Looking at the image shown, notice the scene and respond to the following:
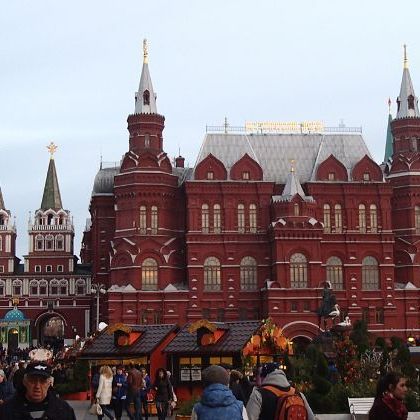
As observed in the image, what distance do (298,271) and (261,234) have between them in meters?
4.43

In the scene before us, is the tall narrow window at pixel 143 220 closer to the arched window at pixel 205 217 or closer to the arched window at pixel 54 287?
the arched window at pixel 205 217

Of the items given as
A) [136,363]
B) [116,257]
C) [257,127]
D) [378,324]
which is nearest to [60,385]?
[136,363]

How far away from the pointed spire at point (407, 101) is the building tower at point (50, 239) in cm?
3954

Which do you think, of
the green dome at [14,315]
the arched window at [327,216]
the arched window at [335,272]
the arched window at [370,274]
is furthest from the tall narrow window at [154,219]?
the green dome at [14,315]

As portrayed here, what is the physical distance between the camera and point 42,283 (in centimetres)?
9338

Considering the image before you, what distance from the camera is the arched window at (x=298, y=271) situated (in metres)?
69.1

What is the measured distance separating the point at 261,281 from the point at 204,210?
7274mm

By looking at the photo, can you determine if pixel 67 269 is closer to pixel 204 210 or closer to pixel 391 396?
pixel 204 210

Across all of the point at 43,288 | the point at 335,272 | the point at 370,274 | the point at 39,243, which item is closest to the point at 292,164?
the point at 335,272

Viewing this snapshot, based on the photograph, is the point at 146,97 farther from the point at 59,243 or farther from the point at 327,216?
the point at 59,243

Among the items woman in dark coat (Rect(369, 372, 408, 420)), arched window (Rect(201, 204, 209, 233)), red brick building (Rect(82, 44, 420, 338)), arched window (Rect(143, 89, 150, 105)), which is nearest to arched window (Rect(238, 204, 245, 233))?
red brick building (Rect(82, 44, 420, 338))

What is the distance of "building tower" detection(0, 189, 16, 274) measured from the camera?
94.3 meters

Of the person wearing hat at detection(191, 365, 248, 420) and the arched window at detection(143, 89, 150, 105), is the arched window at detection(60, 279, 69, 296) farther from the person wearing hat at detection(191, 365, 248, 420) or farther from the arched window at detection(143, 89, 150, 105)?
the person wearing hat at detection(191, 365, 248, 420)

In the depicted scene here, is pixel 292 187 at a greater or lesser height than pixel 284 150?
lesser
